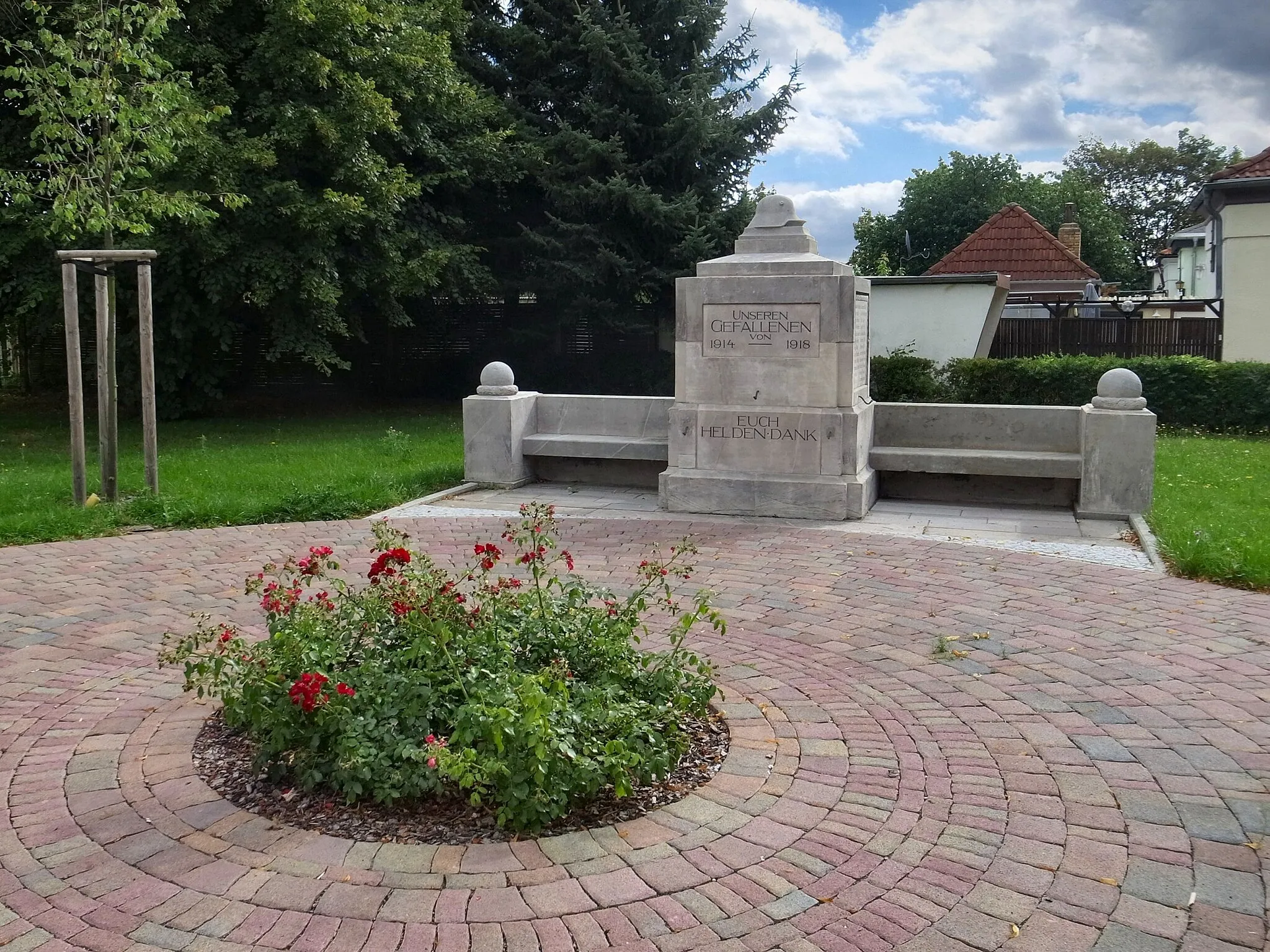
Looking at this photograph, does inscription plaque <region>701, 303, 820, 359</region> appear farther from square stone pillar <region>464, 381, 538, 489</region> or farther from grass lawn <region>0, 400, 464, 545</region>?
grass lawn <region>0, 400, 464, 545</region>

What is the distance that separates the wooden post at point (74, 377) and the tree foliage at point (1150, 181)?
62423mm

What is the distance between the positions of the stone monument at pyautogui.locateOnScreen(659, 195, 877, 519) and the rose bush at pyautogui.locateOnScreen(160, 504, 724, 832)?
4483mm

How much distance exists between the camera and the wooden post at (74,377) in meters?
8.73

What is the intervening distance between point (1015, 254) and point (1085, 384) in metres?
11.6

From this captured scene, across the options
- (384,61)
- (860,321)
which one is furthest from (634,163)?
(860,321)

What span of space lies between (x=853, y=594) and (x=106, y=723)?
160 inches

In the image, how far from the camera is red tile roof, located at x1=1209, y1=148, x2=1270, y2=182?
21.6 meters

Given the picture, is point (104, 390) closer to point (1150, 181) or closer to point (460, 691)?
point (460, 691)

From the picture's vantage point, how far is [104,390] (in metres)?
9.08

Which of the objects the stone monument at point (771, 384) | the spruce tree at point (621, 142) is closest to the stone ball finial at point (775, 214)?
the stone monument at point (771, 384)

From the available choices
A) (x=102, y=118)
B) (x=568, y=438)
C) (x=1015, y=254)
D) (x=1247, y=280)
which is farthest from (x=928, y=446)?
(x=1015, y=254)

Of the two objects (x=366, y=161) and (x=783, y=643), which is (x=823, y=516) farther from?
(x=366, y=161)

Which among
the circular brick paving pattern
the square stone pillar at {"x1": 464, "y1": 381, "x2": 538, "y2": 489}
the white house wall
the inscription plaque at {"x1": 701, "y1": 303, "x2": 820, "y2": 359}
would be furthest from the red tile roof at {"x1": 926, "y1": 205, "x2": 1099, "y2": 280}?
the circular brick paving pattern

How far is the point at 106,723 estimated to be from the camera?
14.6ft
